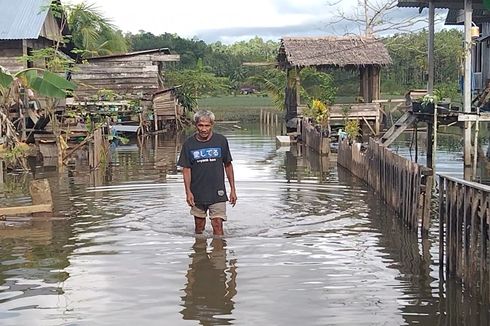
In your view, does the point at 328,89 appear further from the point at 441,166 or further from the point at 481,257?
the point at 481,257

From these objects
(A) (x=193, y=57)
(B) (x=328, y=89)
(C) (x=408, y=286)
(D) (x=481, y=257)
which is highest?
(A) (x=193, y=57)

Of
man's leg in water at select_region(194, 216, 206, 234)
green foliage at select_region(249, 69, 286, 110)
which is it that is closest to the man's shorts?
man's leg in water at select_region(194, 216, 206, 234)

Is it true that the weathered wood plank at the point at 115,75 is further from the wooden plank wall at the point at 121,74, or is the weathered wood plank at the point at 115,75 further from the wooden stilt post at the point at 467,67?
the wooden stilt post at the point at 467,67

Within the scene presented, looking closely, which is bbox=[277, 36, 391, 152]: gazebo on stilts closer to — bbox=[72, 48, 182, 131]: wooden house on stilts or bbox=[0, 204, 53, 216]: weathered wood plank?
bbox=[72, 48, 182, 131]: wooden house on stilts

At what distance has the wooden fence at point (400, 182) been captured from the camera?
33.9 feet

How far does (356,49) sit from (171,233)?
2323 centimetres

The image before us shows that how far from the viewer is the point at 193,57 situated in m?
70.2

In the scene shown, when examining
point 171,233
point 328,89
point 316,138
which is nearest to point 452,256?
point 171,233

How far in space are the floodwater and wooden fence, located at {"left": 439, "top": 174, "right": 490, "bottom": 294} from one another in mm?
238

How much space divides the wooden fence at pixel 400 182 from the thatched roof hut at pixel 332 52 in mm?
14367

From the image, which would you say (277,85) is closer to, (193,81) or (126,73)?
(193,81)

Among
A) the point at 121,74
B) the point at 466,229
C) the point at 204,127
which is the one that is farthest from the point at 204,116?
the point at 121,74

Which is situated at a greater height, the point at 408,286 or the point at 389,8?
the point at 389,8

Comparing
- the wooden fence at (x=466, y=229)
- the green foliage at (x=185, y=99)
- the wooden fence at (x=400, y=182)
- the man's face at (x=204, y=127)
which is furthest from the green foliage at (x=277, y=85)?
the wooden fence at (x=466, y=229)
